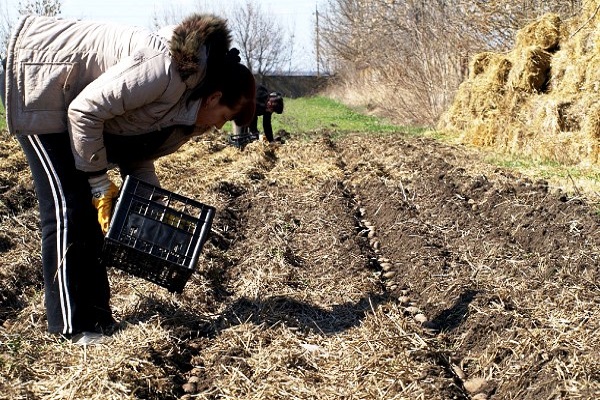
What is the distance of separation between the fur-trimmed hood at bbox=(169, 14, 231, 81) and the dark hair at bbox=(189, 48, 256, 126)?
4 cm

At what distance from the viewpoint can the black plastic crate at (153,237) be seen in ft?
10.7

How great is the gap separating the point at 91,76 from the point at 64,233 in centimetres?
77

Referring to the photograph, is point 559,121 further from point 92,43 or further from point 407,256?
point 92,43

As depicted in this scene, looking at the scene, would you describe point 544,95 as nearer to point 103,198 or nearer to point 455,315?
point 455,315

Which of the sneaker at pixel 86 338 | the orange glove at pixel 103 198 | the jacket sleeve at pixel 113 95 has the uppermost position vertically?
the jacket sleeve at pixel 113 95

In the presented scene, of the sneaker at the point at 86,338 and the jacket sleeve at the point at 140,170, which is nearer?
the sneaker at the point at 86,338

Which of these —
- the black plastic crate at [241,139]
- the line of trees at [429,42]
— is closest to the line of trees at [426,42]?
the line of trees at [429,42]

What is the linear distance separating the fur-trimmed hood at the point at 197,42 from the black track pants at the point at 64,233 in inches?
27.4

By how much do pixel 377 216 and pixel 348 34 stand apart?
26330mm

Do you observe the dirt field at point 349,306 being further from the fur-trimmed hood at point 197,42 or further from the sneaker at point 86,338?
the fur-trimmed hood at point 197,42

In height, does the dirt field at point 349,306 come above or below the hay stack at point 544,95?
below

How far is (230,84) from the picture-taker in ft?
10.7

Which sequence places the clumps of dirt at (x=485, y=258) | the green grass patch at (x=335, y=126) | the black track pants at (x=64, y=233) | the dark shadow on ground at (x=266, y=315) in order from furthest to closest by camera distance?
the green grass patch at (x=335, y=126)
the dark shadow on ground at (x=266, y=315)
the clumps of dirt at (x=485, y=258)
the black track pants at (x=64, y=233)

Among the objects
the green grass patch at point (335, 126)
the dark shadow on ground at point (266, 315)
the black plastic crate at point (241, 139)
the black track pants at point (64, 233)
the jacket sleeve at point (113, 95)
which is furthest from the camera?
the green grass patch at point (335, 126)
